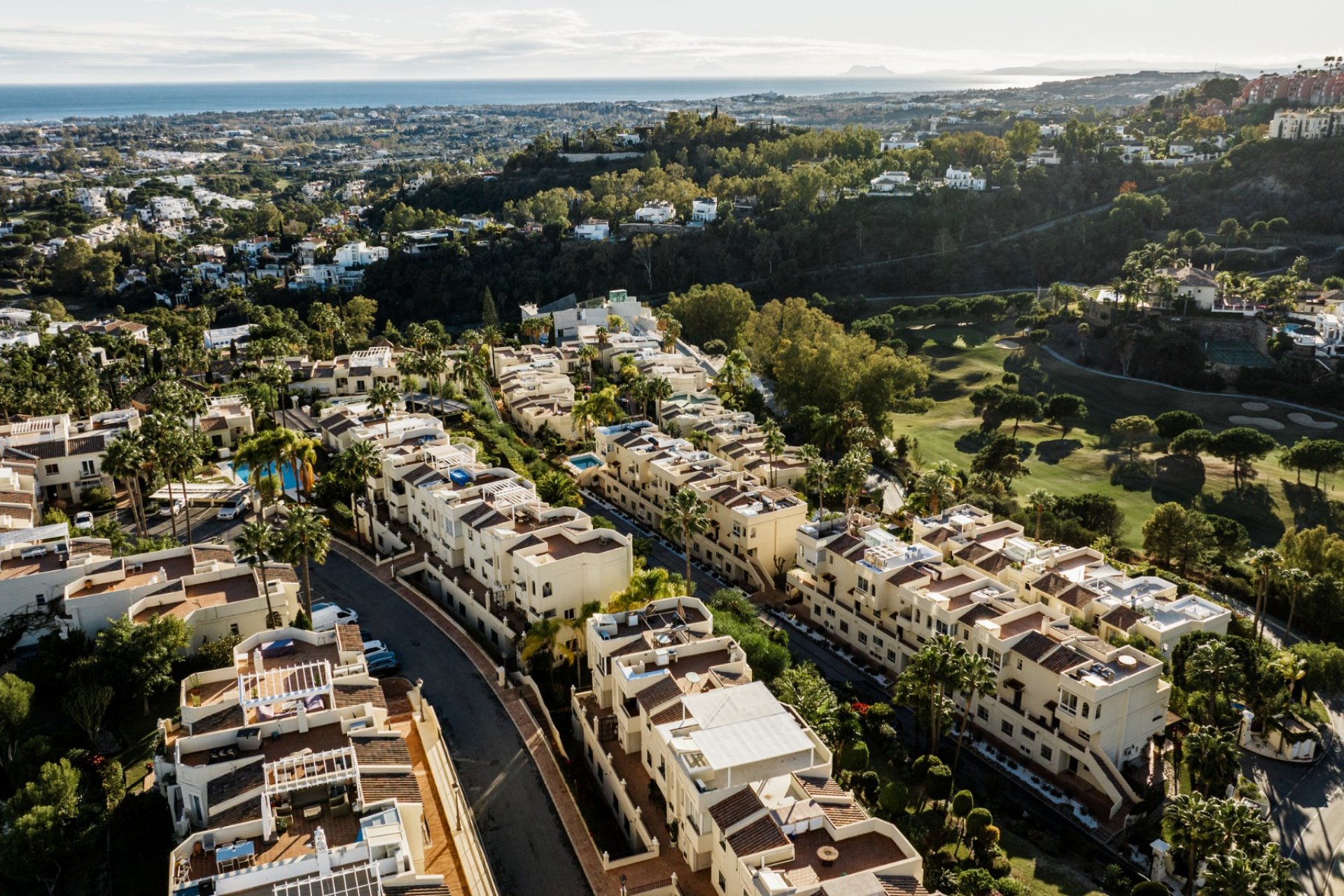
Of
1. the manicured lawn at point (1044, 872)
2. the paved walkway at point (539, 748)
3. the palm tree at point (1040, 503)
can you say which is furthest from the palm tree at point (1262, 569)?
the paved walkway at point (539, 748)

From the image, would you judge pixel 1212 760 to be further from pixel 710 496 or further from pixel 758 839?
pixel 710 496

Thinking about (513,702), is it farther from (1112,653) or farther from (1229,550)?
(1229,550)

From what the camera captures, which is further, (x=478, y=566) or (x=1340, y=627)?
(x=1340, y=627)

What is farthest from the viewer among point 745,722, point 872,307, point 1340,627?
point 872,307

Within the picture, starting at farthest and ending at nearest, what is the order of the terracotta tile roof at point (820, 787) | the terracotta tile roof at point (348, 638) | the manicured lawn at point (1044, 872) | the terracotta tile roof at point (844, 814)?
1. the terracotta tile roof at point (348, 638)
2. the manicured lawn at point (1044, 872)
3. the terracotta tile roof at point (820, 787)
4. the terracotta tile roof at point (844, 814)

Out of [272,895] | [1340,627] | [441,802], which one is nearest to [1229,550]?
[1340,627]

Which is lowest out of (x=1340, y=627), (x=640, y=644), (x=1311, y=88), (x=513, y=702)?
(x=1340, y=627)

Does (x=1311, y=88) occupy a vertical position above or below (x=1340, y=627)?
above

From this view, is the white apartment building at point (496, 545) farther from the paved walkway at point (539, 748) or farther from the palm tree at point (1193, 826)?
the palm tree at point (1193, 826)
